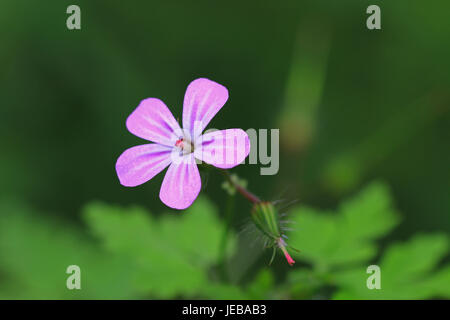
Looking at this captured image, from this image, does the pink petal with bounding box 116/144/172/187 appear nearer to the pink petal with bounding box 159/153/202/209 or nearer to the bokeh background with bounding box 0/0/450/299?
the pink petal with bounding box 159/153/202/209

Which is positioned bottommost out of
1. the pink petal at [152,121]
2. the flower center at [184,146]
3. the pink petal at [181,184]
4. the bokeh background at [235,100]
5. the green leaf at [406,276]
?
the green leaf at [406,276]

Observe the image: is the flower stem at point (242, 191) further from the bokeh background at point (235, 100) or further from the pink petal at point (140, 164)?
the bokeh background at point (235, 100)

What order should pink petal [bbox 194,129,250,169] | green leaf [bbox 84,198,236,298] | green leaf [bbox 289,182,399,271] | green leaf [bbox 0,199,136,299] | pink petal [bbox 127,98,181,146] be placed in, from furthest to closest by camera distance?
green leaf [bbox 0,199,136,299] < green leaf [bbox 289,182,399,271] < green leaf [bbox 84,198,236,298] < pink petal [bbox 127,98,181,146] < pink petal [bbox 194,129,250,169]

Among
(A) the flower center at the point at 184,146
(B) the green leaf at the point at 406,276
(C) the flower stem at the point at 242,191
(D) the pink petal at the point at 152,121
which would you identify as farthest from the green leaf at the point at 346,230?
(D) the pink petal at the point at 152,121

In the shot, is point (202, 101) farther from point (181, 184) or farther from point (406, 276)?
point (406, 276)

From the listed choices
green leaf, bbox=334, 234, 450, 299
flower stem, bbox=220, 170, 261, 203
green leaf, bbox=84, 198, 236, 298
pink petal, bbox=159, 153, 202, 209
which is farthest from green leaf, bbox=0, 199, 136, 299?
pink petal, bbox=159, 153, 202, 209
